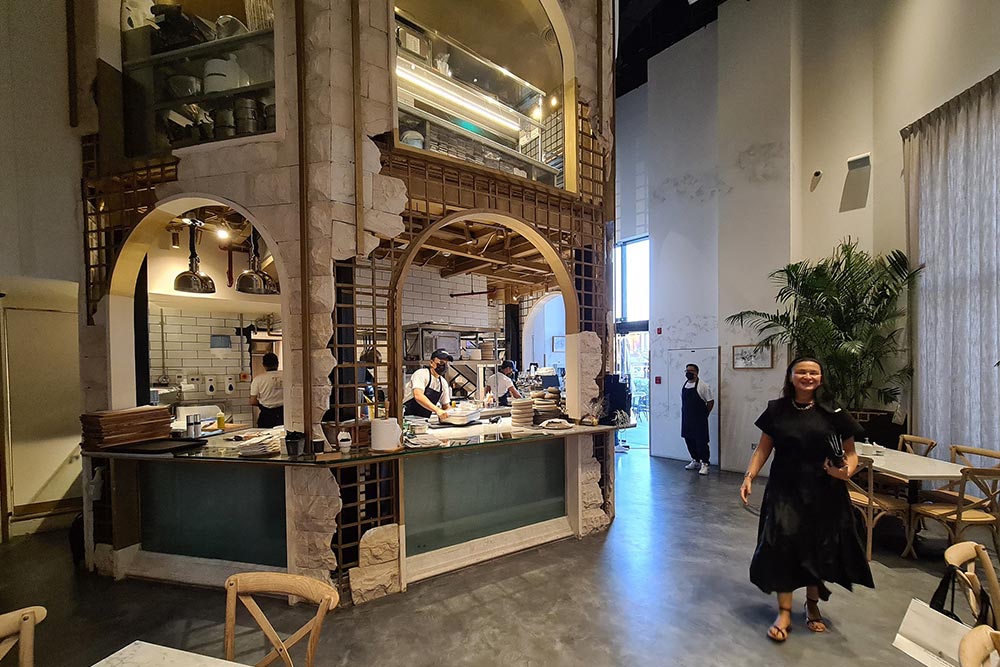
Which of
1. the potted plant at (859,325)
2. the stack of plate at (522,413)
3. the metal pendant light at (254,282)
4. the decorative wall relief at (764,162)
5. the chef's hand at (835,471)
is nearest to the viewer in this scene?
the chef's hand at (835,471)

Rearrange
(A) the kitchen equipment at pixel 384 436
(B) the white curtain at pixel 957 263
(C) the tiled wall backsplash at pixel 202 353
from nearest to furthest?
(A) the kitchen equipment at pixel 384 436, (B) the white curtain at pixel 957 263, (C) the tiled wall backsplash at pixel 202 353

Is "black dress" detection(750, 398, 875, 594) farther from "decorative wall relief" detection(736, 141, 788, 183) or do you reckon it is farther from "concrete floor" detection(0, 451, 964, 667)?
"decorative wall relief" detection(736, 141, 788, 183)

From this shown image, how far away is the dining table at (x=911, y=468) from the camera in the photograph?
11.0 ft

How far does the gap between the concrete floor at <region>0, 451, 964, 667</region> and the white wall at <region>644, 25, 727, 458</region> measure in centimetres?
358

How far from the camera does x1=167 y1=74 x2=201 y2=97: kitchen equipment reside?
3.72 m

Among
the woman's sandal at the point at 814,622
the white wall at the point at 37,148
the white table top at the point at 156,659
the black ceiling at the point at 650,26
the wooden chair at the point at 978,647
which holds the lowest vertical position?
the woman's sandal at the point at 814,622

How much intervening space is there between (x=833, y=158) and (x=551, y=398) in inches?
209

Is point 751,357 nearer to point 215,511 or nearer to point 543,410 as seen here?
point 543,410

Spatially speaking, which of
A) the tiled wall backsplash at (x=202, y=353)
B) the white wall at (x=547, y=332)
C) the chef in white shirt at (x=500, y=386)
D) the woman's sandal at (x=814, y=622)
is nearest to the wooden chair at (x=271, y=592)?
the woman's sandal at (x=814, y=622)

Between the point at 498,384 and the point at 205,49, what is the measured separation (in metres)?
5.04

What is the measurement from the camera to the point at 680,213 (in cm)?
731

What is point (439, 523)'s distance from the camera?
12.0 ft

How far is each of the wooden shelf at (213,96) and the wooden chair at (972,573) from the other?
4.88m

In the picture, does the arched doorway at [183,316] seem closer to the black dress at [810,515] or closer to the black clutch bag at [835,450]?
the black dress at [810,515]
